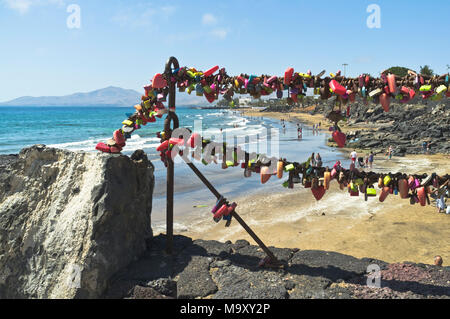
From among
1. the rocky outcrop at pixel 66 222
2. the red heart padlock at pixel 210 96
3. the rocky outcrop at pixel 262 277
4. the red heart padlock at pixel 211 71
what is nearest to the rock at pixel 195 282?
the rocky outcrop at pixel 262 277

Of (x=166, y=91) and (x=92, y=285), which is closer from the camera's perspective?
(x=92, y=285)

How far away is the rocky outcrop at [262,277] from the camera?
13.9 feet

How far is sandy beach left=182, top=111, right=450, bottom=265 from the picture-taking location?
889 cm

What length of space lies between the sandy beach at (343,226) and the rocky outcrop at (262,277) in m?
3.88

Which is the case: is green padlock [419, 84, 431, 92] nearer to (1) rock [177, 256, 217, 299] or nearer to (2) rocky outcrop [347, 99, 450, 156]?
(1) rock [177, 256, 217, 299]

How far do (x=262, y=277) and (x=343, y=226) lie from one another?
22.0 ft

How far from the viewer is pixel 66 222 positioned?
14.7 ft

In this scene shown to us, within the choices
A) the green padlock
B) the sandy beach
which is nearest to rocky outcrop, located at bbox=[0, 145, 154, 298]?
the green padlock

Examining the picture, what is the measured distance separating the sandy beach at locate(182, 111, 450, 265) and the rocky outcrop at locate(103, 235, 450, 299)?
388cm

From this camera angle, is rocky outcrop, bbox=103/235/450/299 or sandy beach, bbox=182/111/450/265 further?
sandy beach, bbox=182/111/450/265
